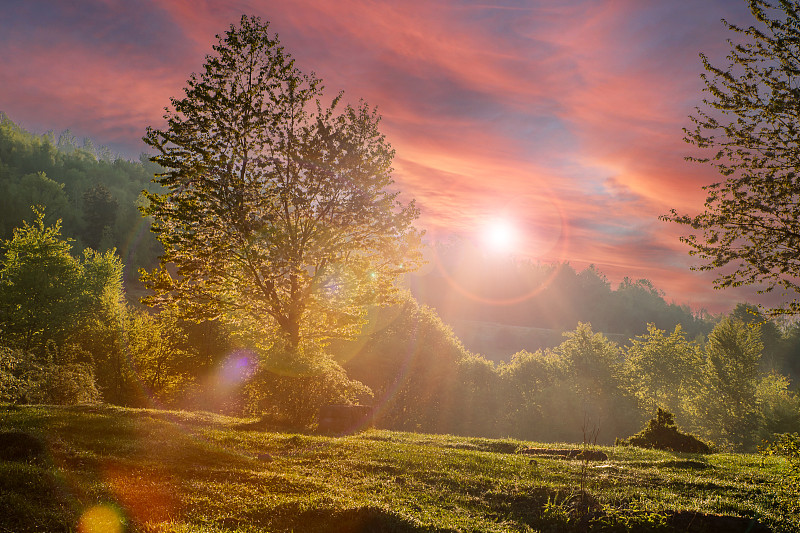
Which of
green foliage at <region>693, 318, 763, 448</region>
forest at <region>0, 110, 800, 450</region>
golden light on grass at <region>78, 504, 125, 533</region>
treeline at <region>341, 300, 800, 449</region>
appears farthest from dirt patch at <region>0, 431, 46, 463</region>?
green foliage at <region>693, 318, 763, 448</region>

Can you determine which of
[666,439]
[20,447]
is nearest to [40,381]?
[20,447]

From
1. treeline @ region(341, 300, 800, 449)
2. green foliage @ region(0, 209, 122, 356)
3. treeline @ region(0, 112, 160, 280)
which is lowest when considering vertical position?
treeline @ region(341, 300, 800, 449)

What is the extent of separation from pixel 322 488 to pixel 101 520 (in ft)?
17.9

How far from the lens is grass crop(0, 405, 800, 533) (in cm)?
875

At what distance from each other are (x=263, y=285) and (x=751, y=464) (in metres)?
27.2

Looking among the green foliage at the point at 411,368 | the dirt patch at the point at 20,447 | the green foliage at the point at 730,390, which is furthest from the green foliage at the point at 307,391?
the green foliage at the point at 730,390

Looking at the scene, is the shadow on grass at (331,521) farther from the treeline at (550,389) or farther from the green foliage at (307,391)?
Answer: the treeline at (550,389)

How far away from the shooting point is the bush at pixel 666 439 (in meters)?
27.3

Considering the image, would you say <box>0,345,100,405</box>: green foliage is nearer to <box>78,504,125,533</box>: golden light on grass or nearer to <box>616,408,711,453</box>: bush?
<box>78,504,125,533</box>: golden light on grass

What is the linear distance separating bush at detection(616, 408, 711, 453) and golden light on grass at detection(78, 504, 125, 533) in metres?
30.9

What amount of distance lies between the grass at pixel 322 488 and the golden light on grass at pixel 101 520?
0.06 feet

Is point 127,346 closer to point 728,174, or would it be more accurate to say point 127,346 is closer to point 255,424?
point 255,424

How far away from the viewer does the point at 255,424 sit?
83.8 feet

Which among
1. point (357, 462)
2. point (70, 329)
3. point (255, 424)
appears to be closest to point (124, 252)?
point (70, 329)
